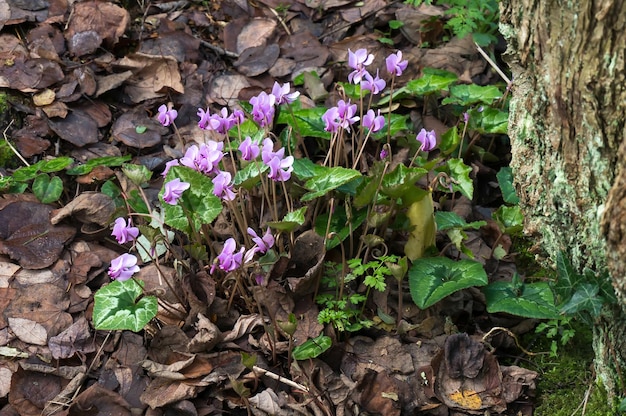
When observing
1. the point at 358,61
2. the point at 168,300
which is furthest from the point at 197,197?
the point at 358,61

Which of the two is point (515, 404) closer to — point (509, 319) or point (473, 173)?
point (509, 319)

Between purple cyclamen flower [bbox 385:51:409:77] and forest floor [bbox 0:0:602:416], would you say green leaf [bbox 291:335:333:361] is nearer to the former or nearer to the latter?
forest floor [bbox 0:0:602:416]

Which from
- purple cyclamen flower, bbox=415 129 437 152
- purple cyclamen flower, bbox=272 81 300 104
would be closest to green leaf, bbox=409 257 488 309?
purple cyclamen flower, bbox=415 129 437 152

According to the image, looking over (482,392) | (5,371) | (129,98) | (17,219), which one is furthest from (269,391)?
(129,98)

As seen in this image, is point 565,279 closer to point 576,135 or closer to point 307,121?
point 576,135

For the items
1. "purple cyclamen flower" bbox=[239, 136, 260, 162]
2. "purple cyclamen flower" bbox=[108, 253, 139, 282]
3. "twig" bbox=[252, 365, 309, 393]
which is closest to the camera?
"purple cyclamen flower" bbox=[108, 253, 139, 282]

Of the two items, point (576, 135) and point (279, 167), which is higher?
point (576, 135)
